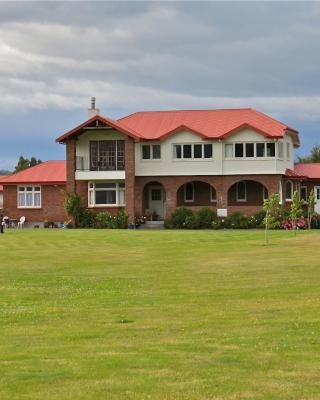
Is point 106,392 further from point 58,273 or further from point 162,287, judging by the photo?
point 58,273

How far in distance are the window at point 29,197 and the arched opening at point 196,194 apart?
10378 millimetres

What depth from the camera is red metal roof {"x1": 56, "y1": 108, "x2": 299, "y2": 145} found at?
2130 inches

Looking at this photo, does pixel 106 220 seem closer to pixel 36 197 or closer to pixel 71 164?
pixel 71 164

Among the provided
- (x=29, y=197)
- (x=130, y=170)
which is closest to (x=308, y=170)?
(x=130, y=170)

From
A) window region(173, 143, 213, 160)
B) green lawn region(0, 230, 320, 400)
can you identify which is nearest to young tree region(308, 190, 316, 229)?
window region(173, 143, 213, 160)

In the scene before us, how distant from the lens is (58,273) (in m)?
22.6

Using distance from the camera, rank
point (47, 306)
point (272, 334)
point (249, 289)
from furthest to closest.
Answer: point (249, 289) → point (47, 306) → point (272, 334)

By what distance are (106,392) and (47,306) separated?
24.6 feet

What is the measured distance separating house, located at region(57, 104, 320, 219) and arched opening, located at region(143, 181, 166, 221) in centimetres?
7

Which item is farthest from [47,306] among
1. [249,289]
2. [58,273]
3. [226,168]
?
[226,168]

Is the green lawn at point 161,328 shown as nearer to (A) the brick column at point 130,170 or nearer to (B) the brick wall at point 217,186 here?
(B) the brick wall at point 217,186

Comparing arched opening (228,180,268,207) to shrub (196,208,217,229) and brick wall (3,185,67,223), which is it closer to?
shrub (196,208,217,229)

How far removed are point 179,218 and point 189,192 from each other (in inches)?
210

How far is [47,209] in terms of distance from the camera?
2293 inches
